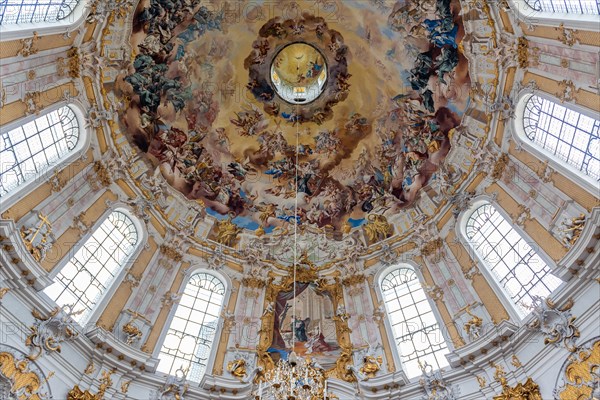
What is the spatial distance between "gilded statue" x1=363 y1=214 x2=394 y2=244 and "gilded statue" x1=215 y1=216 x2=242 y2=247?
5.68m

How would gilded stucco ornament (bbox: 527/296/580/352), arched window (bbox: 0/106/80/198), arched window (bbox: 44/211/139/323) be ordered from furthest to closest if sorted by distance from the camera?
arched window (bbox: 44/211/139/323) < arched window (bbox: 0/106/80/198) < gilded stucco ornament (bbox: 527/296/580/352)

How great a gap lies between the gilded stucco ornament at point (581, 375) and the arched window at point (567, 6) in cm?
852

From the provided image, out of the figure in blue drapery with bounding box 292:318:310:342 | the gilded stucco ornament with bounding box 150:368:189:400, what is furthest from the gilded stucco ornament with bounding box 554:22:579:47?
the gilded stucco ornament with bounding box 150:368:189:400

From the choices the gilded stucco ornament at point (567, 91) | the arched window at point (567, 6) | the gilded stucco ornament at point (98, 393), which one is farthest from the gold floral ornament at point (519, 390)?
the gilded stucco ornament at point (98, 393)

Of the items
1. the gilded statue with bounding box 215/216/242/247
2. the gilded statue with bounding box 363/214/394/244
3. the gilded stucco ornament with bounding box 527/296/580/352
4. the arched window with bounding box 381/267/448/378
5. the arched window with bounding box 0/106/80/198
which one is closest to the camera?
the gilded stucco ornament with bounding box 527/296/580/352

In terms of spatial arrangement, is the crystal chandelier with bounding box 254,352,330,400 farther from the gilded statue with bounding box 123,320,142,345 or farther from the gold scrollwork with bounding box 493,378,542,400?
the gilded statue with bounding box 123,320,142,345

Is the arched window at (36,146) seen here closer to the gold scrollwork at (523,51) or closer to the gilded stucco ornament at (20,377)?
the gilded stucco ornament at (20,377)

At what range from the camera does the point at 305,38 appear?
2380 centimetres

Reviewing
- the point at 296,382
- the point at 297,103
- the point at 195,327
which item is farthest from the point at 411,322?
the point at 297,103

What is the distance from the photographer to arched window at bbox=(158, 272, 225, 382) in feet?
55.0

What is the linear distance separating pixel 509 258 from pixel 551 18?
7.40 meters

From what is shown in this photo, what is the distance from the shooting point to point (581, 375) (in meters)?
12.2

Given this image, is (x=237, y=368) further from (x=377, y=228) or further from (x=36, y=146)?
(x=36, y=146)

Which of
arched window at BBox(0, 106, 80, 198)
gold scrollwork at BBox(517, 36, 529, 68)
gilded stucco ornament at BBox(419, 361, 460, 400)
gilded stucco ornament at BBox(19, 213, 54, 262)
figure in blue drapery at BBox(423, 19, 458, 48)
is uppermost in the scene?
figure in blue drapery at BBox(423, 19, 458, 48)
